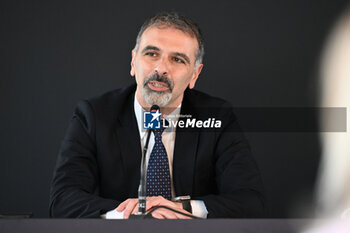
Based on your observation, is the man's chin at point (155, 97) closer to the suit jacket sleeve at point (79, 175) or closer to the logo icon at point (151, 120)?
the suit jacket sleeve at point (79, 175)

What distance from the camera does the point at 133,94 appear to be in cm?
221

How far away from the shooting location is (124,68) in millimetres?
2615

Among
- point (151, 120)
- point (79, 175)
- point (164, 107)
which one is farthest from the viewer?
point (164, 107)

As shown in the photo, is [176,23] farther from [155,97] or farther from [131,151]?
[131,151]

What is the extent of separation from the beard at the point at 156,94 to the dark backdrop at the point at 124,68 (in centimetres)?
58

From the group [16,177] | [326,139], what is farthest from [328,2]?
[16,177]

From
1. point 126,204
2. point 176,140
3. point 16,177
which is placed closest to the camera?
point 126,204

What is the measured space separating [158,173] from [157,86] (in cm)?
39

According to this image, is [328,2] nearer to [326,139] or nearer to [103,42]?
[326,139]

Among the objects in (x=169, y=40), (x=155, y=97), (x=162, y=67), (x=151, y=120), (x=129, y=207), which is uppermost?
(x=169, y=40)

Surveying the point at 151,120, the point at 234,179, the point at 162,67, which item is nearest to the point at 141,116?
the point at 162,67

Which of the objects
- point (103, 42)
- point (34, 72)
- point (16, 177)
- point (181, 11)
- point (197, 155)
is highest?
point (181, 11)

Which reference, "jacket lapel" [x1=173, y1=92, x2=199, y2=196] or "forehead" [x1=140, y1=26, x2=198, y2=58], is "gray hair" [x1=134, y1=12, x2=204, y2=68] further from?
"jacket lapel" [x1=173, y1=92, x2=199, y2=196]

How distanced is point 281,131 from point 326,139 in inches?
10.7
